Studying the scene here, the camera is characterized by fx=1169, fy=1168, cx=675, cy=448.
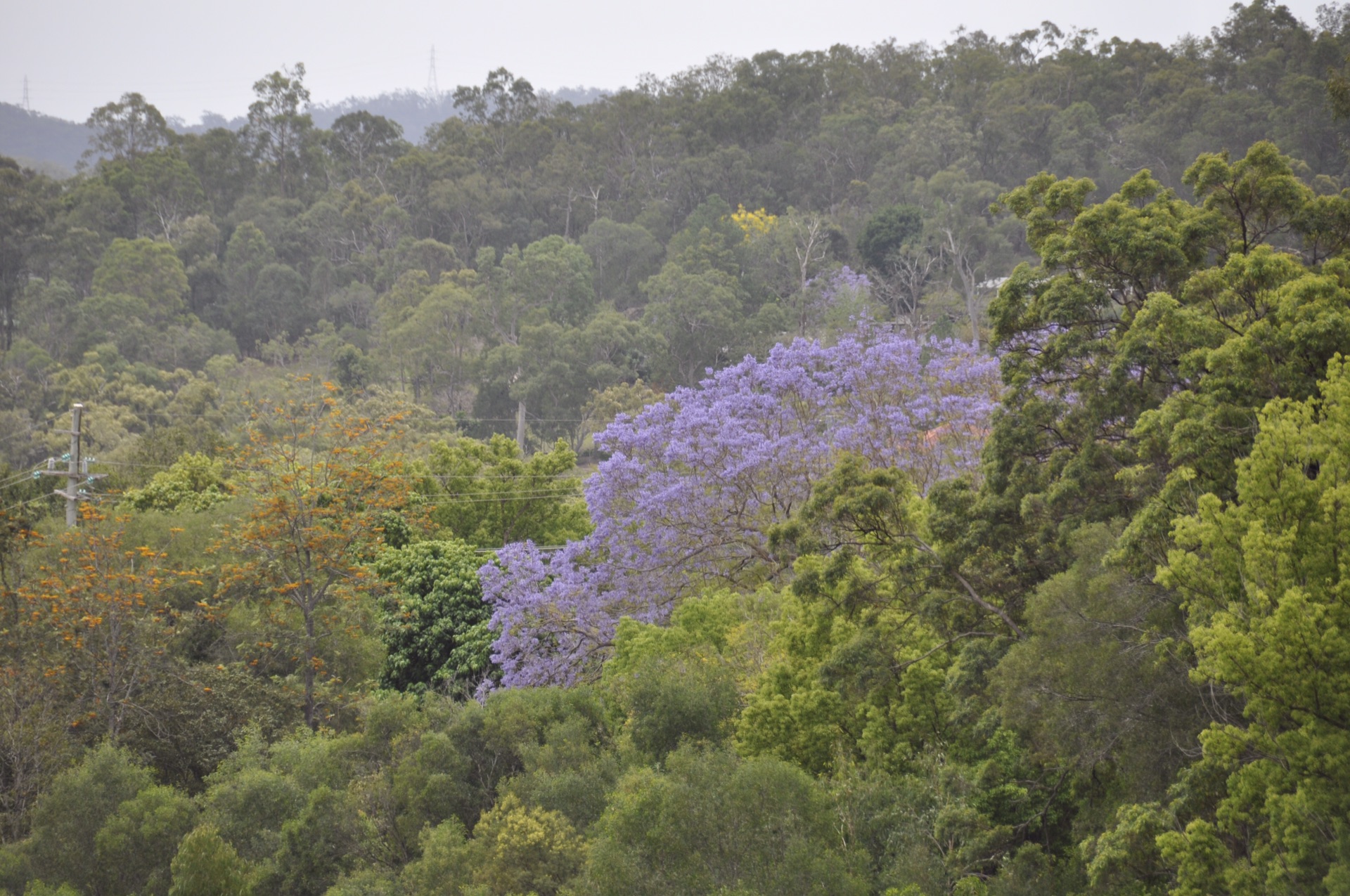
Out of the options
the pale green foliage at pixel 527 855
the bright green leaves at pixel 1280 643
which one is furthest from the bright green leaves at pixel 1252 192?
the pale green foliage at pixel 527 855

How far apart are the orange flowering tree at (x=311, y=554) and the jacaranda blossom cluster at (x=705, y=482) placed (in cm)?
215

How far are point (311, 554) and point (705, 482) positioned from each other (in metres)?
5.93

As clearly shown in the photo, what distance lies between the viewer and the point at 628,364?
4791cm

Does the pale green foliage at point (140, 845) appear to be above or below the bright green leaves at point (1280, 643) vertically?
below

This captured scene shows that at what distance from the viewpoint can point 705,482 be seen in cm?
1728

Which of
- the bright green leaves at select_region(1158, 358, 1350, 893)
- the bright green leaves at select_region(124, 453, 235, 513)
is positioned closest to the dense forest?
the bright green leaves at select_region(1158, 358, 1350, 893)

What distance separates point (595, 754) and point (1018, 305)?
6458mm

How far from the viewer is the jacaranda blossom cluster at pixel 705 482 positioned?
1717 cm

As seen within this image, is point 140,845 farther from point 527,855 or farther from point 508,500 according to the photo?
point 508,500

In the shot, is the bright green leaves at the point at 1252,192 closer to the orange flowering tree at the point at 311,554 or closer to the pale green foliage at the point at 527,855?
the pale green foliage at the point at 527,855

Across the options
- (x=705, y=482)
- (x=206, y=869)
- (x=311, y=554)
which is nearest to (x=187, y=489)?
(x=311, y=554)

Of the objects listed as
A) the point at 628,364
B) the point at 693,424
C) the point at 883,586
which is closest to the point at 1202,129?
the point at 628,364

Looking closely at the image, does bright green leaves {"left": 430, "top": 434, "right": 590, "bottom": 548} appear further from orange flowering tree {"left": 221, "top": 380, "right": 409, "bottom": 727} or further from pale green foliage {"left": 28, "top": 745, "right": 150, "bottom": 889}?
pale green foliage {"left": 28, "top": 745, "right": 150, "bottom": 889}

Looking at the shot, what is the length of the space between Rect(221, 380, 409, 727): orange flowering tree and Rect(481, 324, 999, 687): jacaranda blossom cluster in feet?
7.04
